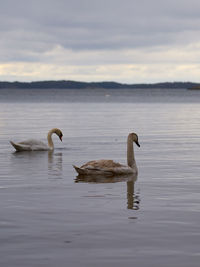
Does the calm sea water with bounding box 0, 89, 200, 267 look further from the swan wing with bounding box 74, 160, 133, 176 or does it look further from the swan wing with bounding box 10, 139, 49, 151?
the swan wing with bounding box 10, 139, 49, 151

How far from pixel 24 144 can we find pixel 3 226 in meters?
16.6

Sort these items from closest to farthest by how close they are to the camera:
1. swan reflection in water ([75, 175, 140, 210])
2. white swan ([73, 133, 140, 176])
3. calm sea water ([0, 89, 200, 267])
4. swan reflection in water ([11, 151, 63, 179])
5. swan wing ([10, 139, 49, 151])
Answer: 1. calm sea water ([0, 89, 200, 267])
2. swan reflection in water ([75, 175, 140, 210])
3. white swan ([73, 133, 140, 176])
4. swan reflection in water ([11, 151, 63, 179])
5. swan wing ([10, 139, 49, 151])

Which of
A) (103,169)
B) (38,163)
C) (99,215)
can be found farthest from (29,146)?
(99,215)

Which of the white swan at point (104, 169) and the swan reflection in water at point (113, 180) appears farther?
the white swan at point (104, 169)

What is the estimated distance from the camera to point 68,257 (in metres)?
9.48

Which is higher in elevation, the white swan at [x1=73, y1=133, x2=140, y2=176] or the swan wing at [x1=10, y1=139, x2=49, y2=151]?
the swan wing at [x1=10, y1=139, x2=49, y2=151]

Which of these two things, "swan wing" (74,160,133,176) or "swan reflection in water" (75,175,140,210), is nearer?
"swan reflection in water" (75,175,140,210)

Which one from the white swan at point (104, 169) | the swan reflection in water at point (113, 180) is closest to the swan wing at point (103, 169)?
the white swan at point (104, 169)

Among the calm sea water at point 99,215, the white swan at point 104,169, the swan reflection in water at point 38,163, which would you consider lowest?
the calm sea water at point 99,215

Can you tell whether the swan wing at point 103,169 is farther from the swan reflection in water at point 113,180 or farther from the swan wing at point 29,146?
the swan wing at point 29,146

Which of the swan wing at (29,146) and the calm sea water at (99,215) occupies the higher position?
the swan wing at (29,146)

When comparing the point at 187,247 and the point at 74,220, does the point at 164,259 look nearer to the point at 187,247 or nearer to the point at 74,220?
the point at 187,247

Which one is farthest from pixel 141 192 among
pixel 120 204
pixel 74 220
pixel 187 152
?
pixel 187 152

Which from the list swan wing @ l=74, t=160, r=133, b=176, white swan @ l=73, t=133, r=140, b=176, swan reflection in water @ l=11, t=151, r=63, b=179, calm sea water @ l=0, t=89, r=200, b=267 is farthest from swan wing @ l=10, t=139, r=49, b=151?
swan wing @ l=74, t=160, r=133, b=176
